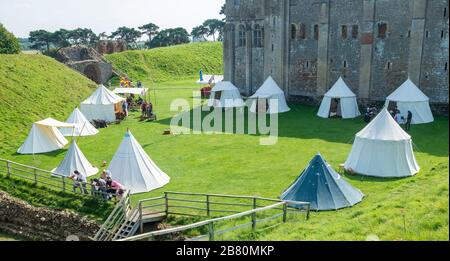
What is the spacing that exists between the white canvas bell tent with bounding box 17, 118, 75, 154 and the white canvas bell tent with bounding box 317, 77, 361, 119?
16.0 metres

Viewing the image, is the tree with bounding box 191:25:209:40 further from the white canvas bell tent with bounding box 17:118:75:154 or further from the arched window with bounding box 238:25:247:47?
the white canvas bell tent with bounding box 17:118:75:154

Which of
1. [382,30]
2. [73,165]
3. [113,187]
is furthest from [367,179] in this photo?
[382,30]

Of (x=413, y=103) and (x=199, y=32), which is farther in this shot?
(x=199, y=32)

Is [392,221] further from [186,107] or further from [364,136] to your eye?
[186,107]

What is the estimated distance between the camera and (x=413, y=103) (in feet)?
82.2

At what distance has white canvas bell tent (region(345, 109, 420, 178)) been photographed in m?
16.7

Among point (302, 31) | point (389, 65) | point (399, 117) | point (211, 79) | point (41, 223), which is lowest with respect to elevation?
point (41, 223)

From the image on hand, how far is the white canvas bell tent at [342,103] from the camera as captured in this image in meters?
28.0

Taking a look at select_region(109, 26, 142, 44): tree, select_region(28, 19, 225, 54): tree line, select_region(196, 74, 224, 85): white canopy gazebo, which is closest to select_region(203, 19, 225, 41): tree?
select_region(28, 19, 225, 54): tree line

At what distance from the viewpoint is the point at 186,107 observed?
112 ft

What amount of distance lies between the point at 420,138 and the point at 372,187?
773cm

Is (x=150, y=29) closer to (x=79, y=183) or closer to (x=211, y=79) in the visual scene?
(x=211, y=79)

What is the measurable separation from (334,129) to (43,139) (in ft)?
51.7
